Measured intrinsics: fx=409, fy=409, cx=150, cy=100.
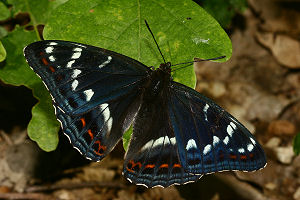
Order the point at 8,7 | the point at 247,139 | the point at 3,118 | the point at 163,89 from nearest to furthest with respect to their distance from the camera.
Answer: the point at 247,139 < the point at 163,89 < the point at 8,7 < the point at 3,118

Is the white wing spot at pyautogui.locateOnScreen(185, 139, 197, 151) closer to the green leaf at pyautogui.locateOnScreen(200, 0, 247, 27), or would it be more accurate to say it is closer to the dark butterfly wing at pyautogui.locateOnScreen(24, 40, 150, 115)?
the dark butterfly wing at pyautogui.locateOnScreen(24, 40, 150, 115)

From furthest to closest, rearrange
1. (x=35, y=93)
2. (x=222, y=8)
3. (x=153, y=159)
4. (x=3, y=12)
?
(x=222, y=8) < (x=3, y=12) < (x=35, y=93) < (x=153, y=159)

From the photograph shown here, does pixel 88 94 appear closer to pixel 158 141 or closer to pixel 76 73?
pixel 76 73

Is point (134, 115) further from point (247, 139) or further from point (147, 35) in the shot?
point (247, 139)

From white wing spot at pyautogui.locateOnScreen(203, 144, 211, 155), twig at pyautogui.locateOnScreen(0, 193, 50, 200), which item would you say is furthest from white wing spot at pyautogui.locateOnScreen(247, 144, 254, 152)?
twig at pyautogui.locateOnScreen(0, 193, 50, 200)

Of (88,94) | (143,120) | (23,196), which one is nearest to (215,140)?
(143,120)

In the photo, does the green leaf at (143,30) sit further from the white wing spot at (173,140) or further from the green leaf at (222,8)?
the green leaf at (222,8)

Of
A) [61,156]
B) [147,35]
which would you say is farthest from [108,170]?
[147,35]
